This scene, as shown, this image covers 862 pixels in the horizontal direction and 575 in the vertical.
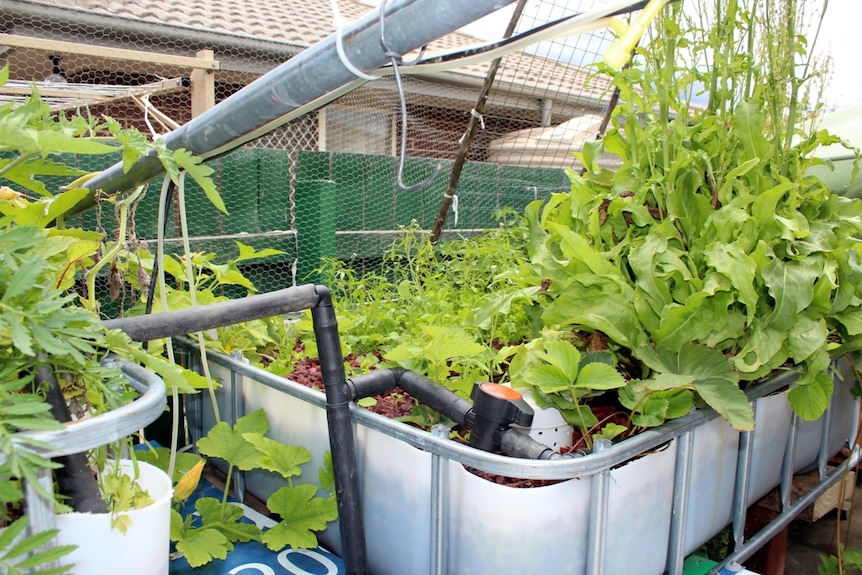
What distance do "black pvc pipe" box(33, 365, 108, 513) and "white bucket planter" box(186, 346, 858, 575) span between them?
0.46m

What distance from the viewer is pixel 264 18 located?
596 centimetres

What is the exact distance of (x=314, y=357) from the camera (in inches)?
64.6

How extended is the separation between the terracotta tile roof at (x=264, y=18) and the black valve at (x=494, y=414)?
11.2ft

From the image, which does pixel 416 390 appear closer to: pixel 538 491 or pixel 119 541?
pixel 538 491

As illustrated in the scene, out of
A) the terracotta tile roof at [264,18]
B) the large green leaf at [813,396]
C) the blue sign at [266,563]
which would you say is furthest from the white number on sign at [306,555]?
the terracotta tile roof at [264,18]

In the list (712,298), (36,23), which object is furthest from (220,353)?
(36,23)

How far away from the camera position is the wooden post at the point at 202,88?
12.8 feet

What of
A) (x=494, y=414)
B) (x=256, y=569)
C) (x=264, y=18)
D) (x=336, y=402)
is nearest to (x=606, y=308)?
(x=494, y=414)

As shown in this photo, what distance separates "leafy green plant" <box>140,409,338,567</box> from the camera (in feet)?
3.50

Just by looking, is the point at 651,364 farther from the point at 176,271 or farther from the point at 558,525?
the point at 176,271

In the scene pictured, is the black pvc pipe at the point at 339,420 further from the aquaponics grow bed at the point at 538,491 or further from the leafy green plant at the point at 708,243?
the leafy green plant at the point at 708,243

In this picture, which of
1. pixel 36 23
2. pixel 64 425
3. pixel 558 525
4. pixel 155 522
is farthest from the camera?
pixel 36 23

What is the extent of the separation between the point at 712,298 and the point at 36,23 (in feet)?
14.9

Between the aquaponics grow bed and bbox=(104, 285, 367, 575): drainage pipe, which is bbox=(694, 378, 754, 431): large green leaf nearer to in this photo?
the aquaponics grow bed
